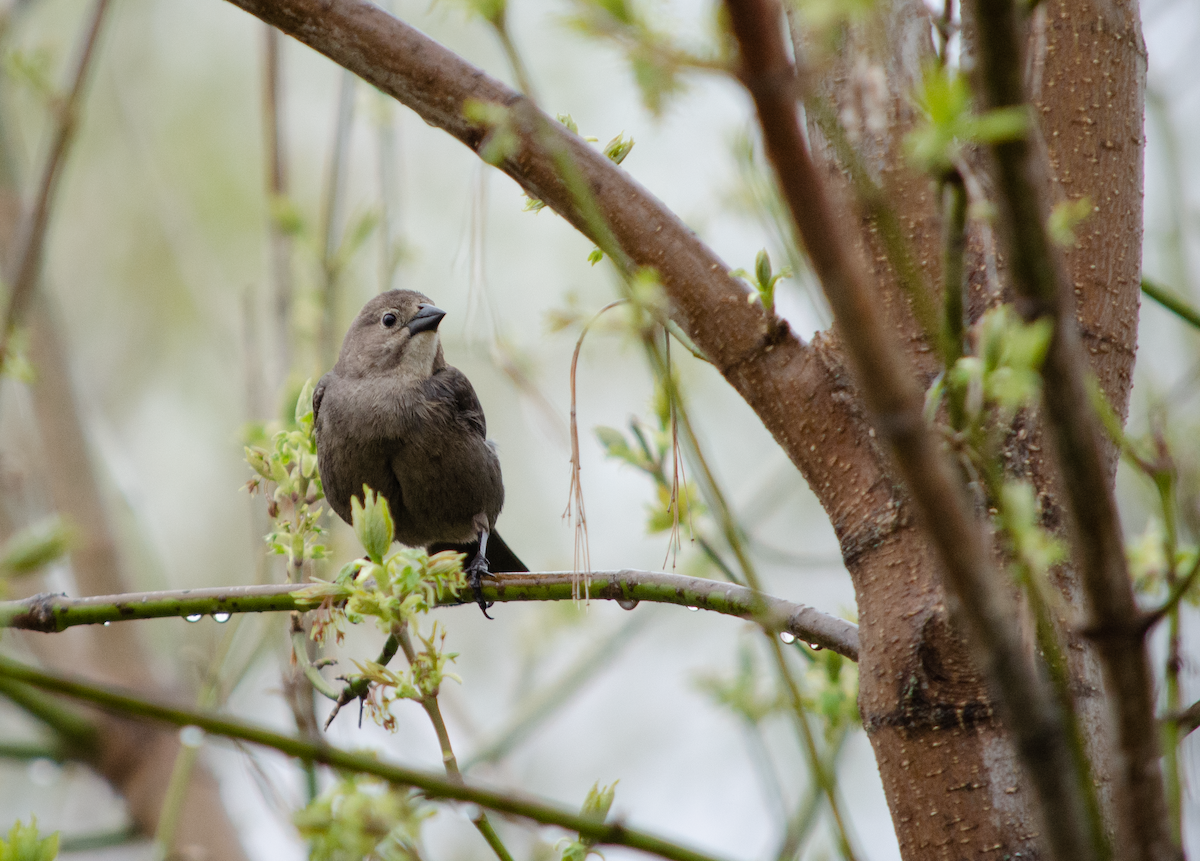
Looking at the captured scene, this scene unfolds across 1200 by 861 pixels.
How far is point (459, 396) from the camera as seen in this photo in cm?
486

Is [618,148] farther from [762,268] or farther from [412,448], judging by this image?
[412,448]

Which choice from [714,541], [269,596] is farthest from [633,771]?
[269,596]

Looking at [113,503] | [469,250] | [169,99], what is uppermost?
[169,99]

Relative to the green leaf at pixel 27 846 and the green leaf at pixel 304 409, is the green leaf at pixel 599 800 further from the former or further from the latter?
the green leaf at pixel 304 409

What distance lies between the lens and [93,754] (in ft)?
15.9

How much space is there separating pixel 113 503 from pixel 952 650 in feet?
17.8

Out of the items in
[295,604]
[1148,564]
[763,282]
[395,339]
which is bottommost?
[295,604]

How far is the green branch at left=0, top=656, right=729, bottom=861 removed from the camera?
1.10 m

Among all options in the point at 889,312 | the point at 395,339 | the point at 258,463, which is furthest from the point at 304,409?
the point at 395,339

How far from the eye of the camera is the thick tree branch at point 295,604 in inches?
80.5

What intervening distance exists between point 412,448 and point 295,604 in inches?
104

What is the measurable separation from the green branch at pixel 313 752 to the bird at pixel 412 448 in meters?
3.27

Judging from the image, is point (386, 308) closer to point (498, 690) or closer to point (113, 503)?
point (113, 503)

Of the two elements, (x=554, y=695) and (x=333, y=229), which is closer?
(x=333, y=229)
